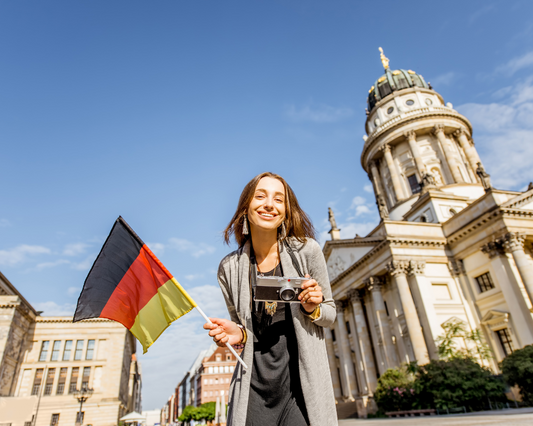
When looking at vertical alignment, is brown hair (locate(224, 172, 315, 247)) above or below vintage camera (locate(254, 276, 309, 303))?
A: above

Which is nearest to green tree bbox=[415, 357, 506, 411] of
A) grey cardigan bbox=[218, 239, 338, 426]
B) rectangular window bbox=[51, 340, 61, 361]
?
grey cardigan bbox=[218, 239, 338, 426]

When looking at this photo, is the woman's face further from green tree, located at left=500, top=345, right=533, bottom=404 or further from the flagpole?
green tree, located at left=500, top=345, right=533, bottom=404

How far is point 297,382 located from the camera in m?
2.39

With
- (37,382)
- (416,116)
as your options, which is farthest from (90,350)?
(416,116)

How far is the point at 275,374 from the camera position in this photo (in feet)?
7.84

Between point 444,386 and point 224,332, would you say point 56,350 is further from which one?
point 224,332

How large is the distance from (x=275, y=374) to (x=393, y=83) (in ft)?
177

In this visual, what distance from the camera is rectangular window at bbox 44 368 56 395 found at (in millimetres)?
42562

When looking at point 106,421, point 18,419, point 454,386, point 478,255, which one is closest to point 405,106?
point 478,255

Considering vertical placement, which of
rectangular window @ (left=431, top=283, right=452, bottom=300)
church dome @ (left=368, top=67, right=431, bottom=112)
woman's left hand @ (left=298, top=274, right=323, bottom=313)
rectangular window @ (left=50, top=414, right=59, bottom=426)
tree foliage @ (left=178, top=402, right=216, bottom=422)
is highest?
church dome @ (left=368, top=67, right=431, bottom=112)

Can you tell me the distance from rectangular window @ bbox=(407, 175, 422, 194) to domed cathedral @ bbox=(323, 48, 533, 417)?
12cm

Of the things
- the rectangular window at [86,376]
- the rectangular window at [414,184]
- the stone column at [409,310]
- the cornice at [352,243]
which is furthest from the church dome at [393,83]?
the rectangular window at [86,376]

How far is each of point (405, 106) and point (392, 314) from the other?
2922cm

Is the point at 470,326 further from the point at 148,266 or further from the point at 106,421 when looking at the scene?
the point at 106,421
